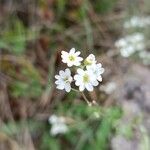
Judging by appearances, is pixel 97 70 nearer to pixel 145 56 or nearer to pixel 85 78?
pixel 85 78

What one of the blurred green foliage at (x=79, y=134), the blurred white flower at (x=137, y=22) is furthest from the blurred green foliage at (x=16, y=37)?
the blurred white flower at (x=137, y=22)

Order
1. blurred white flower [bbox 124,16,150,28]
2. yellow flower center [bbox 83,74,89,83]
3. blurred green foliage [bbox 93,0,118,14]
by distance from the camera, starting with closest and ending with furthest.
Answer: yellow flower center [bbox 83,74,89,83], blurred white flower [bbox 124,16,150,28], blurred green foliage [bbox 93,0,118,14]

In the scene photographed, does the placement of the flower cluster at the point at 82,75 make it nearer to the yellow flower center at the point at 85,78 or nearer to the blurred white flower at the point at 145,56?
the yellow flower center at the point at 85,78

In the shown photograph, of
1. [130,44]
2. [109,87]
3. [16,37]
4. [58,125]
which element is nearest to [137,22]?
[130,44]

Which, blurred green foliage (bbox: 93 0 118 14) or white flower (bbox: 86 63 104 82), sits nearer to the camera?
white flower (bbox: 86 63 104 82)

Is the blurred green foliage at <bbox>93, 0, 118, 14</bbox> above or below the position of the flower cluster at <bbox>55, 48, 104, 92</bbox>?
above

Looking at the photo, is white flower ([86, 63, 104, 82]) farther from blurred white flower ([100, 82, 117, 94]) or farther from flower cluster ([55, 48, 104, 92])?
blurred white flower ([100, 82, 117, 94])

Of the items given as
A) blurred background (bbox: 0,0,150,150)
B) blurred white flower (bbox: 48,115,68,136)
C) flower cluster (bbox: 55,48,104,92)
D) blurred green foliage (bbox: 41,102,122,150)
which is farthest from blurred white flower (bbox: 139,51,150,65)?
flower cluster (bbox: 55,48,104,92)

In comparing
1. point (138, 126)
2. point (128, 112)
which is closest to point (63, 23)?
point (128, 112)
